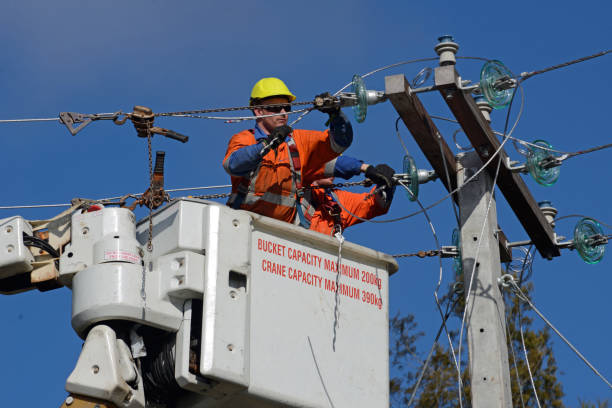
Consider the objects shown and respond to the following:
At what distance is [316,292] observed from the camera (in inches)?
323

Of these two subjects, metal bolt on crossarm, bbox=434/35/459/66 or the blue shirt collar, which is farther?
the blue shirt collar

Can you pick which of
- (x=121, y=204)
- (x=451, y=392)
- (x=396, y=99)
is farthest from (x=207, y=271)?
(x=451, y=392)

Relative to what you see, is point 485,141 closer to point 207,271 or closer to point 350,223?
point 350,223

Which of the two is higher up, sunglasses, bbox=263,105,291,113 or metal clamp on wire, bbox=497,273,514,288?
sunglasses, bbox=263,105,291,113

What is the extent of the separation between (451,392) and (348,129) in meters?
8.88

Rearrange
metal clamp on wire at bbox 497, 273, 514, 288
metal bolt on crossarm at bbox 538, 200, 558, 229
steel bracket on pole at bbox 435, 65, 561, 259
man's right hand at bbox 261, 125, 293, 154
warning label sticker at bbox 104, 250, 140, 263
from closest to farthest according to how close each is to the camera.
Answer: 1. warning label sticker at bbox 104, 250, 140, 263
2. man's right hand at bbox 261, 125, 293, 154
3. steel bracket on pole at bbox 435, 65, 561, 259
4. metal clamp on wire at bbox 497, 273, 514, 288
5. metal bolt on crossarm at bbox 538, 200, 558, 229

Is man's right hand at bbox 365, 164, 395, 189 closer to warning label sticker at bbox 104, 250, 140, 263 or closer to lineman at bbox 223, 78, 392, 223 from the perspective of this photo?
lineman at bbox 223, 78, 392, 223

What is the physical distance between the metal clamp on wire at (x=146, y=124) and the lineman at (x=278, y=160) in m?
0.40

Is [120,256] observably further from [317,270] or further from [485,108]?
[485,108]

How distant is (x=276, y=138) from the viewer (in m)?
8.90

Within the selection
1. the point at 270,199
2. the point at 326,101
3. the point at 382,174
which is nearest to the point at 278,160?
the point at 270,199

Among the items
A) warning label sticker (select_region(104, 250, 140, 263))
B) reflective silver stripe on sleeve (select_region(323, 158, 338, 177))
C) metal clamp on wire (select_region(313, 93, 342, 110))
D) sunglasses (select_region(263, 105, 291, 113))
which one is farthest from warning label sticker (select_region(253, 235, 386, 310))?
sunglasses (select_region(263, 105, 291, 113))

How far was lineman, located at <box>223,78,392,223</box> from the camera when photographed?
358 inches

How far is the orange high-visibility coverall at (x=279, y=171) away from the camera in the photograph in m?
9.27
